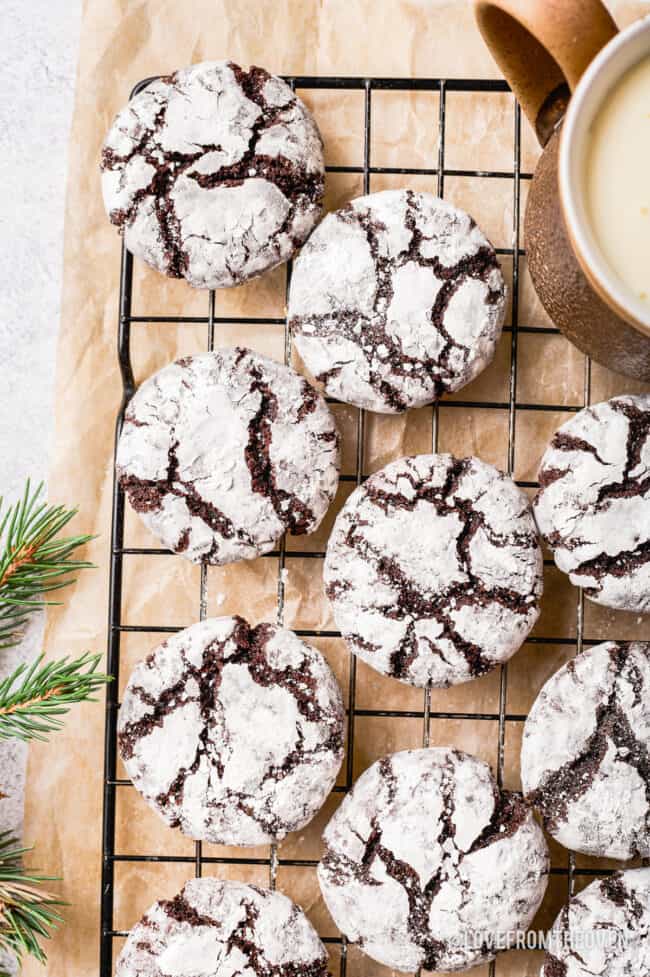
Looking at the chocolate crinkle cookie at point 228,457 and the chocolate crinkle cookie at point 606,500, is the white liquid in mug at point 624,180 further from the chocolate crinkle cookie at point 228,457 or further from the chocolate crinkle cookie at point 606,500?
the chocolate crinkle cookie at point 228,457

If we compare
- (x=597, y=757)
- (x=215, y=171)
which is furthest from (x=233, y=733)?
(x=215, y=171)

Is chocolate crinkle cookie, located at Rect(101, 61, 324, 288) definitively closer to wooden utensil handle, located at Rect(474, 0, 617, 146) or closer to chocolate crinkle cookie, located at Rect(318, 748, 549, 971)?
wooden utensil handle, located at Rect(474, 0, 617, 146)

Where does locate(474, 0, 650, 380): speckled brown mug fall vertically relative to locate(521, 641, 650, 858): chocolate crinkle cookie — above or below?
above

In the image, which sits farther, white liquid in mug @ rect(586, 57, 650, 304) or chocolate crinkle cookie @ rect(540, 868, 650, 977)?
chocolate crinkle cookie @ rect(540, 868, 650, 977)

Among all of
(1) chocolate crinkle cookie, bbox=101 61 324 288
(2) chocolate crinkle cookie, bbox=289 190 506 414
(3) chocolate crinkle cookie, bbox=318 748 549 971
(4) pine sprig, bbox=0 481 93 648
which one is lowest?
(3) chocolate crinkle cookie, bbox=318 748 549 971

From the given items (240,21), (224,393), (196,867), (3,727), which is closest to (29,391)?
(224,393)

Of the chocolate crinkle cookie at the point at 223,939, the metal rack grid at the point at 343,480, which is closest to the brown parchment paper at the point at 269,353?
the metal rack grid at the point at 343,480

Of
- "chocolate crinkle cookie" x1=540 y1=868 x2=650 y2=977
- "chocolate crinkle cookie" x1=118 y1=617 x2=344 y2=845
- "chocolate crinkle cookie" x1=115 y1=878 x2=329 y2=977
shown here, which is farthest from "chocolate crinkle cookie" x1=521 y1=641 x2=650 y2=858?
"chocolate crinkle cookie" x1=115 y1=878 x2=329 y2=977

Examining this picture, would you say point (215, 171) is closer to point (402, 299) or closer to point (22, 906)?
point (402, 299)
